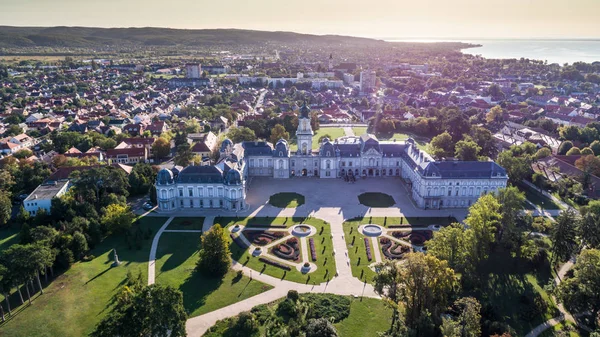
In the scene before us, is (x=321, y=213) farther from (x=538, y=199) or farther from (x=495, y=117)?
(x=495, y=117)

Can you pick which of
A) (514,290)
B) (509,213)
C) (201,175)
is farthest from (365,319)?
(201,175)

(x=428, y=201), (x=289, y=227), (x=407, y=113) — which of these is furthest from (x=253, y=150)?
(x=407, y=113)

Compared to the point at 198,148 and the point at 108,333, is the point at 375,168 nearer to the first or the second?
the point at 198,148

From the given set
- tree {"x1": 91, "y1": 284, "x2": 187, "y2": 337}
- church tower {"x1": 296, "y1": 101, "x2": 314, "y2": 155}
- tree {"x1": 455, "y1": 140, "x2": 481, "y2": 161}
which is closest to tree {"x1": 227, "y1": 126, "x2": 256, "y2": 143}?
church tower {"x1": 296, "y1": 101, "x2": 314, "y2": 155}

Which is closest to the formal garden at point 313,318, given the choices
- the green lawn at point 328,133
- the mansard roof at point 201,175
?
the mansard roof at point 201,175

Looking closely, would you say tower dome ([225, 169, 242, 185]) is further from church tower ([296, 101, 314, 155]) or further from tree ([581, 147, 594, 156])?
tree ([581, 147, 594, 156])
